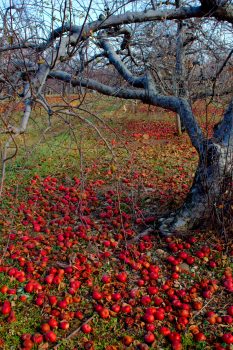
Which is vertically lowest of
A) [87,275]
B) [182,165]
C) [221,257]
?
[87,275]

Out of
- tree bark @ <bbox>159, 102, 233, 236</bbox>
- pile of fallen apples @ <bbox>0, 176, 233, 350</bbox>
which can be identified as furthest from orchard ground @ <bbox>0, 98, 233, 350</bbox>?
tree bark @ <bbox>159, 102, 233, 236</bbox>

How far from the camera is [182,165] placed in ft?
23.9

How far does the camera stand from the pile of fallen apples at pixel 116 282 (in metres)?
2.70

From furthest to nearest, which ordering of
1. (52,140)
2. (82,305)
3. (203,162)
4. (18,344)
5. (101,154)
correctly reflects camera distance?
1. (52,140)
2. (101,154)
3. (203,162)
4. (82,305)
5. (18,344)

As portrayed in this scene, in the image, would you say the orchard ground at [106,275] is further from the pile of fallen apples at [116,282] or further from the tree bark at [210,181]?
the tree bark at [210,181]

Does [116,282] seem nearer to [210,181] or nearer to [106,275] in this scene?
[106,275]

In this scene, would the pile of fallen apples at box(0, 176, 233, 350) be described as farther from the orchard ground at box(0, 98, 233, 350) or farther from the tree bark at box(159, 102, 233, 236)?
the tree bark at box(159, 102, 233, 236)

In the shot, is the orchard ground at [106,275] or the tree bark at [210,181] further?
the tree bark at [210,181]

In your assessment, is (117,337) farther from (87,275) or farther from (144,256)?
(144,256)

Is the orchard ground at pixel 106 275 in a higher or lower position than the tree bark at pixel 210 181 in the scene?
lower

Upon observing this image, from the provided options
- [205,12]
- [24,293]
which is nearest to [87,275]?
[24,293]

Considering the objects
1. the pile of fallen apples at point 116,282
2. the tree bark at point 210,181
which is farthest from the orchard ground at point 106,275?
the tree bark at point 210,181

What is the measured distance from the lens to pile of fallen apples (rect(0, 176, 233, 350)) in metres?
2.70

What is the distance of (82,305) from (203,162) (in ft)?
6.36
